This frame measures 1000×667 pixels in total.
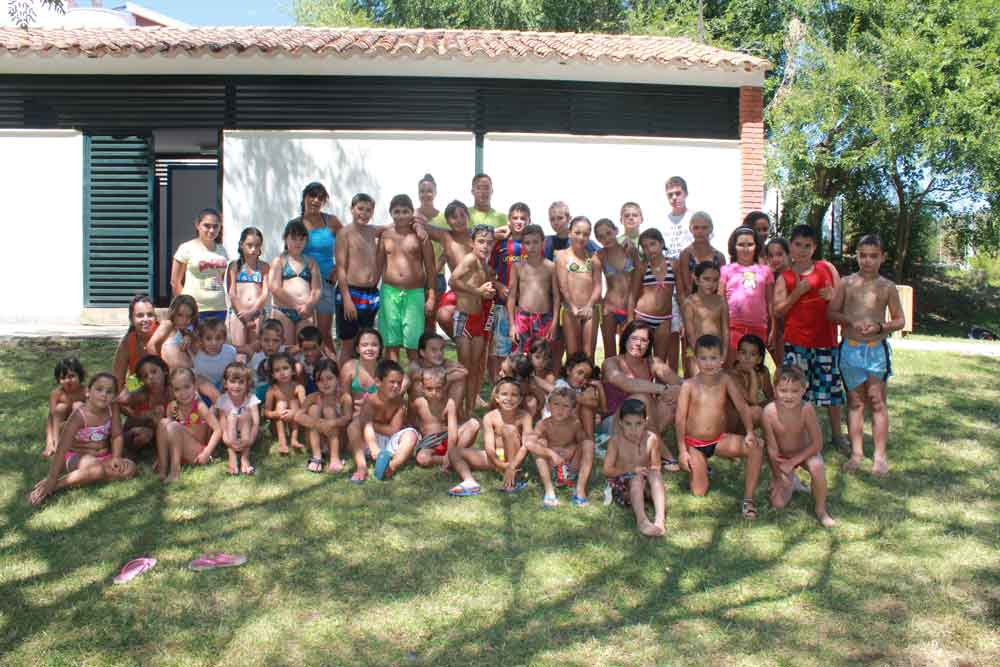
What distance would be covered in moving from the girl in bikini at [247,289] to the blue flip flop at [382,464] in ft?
5.52

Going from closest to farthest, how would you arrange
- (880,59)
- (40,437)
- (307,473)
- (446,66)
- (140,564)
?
A: (140,564), (307,473), (40,437), (446,66), (880,59)

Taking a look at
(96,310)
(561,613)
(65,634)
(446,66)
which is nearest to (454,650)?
(561,613)

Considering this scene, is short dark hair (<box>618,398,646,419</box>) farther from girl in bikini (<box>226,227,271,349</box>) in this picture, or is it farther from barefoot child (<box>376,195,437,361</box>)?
girl in bikini (<box>226,227,271,349</box>)

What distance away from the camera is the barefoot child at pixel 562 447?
18.1ft

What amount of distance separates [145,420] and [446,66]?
6529mm

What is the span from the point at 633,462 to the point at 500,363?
1913mm

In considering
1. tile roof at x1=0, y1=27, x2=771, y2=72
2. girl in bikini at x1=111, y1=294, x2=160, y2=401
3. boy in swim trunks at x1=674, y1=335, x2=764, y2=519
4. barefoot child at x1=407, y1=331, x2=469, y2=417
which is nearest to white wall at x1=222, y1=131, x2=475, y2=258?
tile roof at x1=0, y1=27, x2=771, y2=72

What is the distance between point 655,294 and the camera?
6859 mm

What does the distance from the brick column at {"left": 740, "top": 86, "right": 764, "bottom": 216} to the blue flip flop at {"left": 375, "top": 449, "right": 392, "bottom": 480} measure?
741cm

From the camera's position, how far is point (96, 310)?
462 inches

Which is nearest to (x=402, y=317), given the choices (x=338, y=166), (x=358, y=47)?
(x=338, y=166)

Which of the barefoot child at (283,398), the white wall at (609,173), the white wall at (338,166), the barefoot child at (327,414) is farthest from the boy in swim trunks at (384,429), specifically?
the white wall at (609,173)

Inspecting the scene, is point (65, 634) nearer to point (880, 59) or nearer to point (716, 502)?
point (716, 502)

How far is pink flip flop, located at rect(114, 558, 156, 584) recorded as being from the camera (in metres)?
4.38
